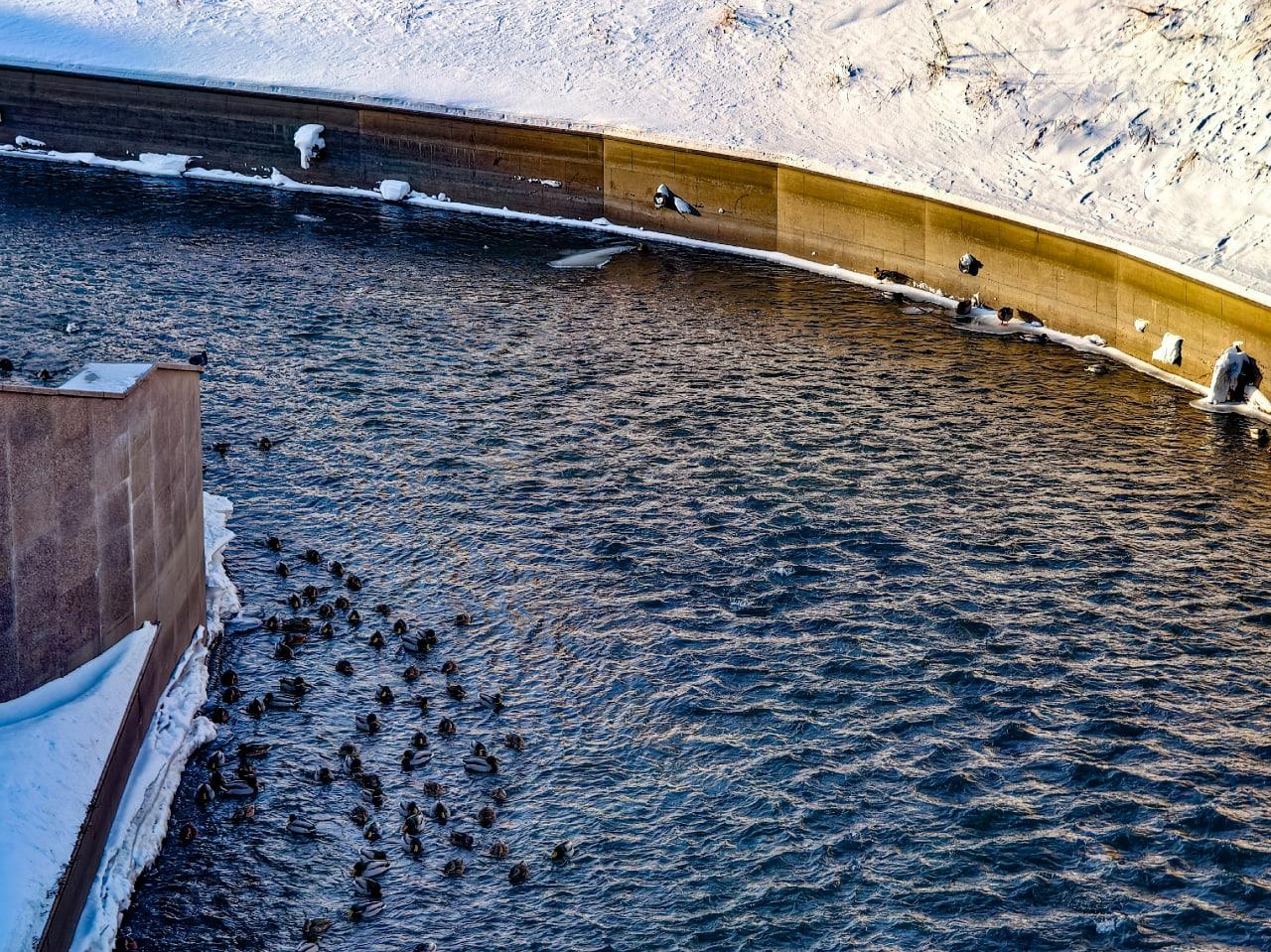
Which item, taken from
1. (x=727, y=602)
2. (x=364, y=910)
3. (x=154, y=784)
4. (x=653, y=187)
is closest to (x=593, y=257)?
(x=653, y=187)

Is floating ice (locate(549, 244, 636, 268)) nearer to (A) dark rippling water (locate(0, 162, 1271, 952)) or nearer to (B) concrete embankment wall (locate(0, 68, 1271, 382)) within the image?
(A) dark rippling water (locate(0, 162, 1271, 952))

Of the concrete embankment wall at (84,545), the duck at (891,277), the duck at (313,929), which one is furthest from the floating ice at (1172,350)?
the duck at (313,929)

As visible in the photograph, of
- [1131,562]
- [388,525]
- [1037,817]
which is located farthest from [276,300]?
[1037,817]

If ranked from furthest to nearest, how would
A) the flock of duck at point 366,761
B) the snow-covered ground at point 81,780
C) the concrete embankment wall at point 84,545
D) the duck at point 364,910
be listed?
the flock of duck at point 366,761 → the concrete embankment wall at point 84,545 → the duck at point 364,910 → the snow-covered ground at point 81,780

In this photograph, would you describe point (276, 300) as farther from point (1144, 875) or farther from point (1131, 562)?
point (1144, 875)

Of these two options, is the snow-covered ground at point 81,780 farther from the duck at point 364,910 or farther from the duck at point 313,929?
the duck at point 364,910

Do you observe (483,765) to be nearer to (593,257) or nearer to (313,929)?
(313,929)

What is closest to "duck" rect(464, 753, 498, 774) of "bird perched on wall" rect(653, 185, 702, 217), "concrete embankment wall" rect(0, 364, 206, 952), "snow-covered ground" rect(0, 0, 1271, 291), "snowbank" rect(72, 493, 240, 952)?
"snowbank" rect(72, 493, 240, 952)
